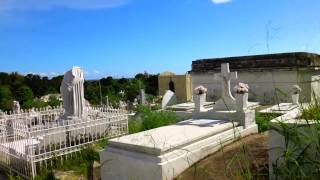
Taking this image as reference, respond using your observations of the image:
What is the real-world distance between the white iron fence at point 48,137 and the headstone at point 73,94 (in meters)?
0.29

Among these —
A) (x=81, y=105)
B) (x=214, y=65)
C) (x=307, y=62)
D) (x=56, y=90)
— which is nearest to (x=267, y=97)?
(x=307, y=62)

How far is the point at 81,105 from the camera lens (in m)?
9.51

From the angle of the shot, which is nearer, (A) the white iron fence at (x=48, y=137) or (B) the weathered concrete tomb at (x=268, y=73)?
(A) the white iron fence at (x=48, y=137)

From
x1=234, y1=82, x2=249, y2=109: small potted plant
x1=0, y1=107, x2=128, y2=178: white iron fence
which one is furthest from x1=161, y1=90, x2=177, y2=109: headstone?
x1=234, y1=82, x2=249, y2=109: small potted plant

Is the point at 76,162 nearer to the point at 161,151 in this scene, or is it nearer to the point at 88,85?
the point at 161,151

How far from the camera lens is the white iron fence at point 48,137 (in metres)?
7.33

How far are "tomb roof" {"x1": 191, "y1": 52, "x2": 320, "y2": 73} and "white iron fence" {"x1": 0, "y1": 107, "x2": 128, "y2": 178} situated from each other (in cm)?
670

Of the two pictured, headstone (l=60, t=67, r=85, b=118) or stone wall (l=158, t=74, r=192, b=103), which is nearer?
headstone (l=60, t=67, r=85, b=118)

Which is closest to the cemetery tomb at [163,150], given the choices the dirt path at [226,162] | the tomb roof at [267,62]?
the dirt path at [226,162]

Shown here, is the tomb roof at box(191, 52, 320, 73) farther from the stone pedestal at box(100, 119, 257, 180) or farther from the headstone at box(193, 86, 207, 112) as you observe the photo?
the stone pedestal at box(100, 119, 257, 180)

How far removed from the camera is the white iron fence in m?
7.33

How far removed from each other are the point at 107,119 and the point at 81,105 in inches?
42.1

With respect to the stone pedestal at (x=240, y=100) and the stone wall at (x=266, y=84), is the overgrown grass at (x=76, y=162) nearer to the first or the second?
the stone pedestal at (x=240, y=100)

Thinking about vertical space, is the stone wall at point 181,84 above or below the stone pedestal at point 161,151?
above
